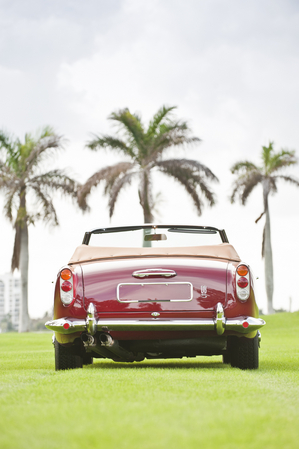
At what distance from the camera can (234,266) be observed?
5.88 meters

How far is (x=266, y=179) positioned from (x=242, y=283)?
101 feet

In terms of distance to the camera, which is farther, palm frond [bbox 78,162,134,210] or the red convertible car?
palm frond [bbox 78,162,134,210]

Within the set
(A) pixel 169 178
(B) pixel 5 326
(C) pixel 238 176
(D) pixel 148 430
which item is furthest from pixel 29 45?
(B) pixel 5 326

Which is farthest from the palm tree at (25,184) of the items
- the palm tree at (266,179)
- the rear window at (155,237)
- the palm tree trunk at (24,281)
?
the rear window at (155,237)

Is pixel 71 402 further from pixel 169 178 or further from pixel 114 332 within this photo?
pixel 169 178

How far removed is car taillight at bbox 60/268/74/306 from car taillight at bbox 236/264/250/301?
164cm

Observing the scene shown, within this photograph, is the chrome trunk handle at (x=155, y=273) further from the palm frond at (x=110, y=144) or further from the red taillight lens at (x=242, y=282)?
the palm frond at (x=110, y=144)

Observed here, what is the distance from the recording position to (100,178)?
27.9m

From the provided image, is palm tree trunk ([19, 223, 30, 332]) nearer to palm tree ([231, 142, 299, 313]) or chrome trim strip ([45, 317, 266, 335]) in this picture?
palm tree ([231, 142, 299, 313])

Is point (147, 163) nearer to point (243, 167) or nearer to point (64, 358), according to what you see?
point (243, 167)

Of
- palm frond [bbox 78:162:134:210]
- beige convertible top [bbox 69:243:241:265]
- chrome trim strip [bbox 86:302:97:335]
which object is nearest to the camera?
chrome trim strip [bbox 86:302:97:335]

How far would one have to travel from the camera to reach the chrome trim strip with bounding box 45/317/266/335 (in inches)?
221

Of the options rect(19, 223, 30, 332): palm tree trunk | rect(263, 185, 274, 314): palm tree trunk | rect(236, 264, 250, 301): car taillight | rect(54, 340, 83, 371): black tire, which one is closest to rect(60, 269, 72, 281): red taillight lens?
rect(54, 340, 83, 371): black tire

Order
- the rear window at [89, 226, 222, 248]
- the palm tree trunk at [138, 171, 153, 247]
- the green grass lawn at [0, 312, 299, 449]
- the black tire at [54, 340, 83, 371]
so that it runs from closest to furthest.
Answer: the green grass lawn at [0, 312, 299, 449] → the black tire at [54, 340, 83, 371] → the rear window at [89, 226, 222, 248] → the palm tree trunk at [138, 171, 153, 247]
